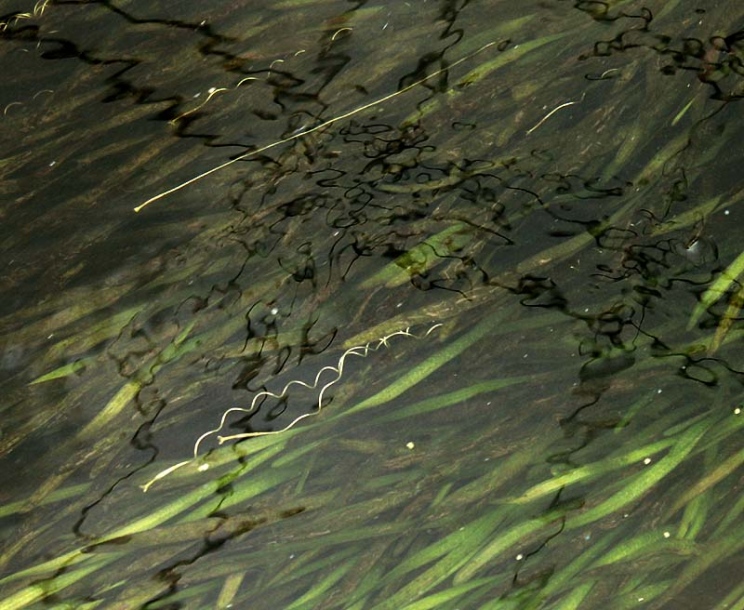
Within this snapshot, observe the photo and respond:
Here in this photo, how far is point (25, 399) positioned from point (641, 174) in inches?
25.8

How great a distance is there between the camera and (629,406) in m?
1.05

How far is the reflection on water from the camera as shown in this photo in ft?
3.04

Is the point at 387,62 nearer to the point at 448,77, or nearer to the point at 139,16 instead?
the point at 448,77

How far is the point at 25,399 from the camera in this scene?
3.00 ft

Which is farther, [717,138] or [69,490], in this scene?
[717,138]

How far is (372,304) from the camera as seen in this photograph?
1.00 meters

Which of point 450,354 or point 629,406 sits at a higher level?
point 450,354

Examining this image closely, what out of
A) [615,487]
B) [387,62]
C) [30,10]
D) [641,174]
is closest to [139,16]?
[30,10]

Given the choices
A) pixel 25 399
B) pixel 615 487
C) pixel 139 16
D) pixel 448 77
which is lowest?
pixel 615 487

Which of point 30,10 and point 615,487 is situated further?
point 615,487

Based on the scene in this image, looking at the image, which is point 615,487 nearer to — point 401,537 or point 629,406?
point 629,406

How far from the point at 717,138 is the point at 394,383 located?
443mm

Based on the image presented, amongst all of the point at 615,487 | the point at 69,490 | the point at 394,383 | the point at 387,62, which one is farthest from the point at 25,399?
the point at 615,487

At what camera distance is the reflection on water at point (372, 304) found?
3.04ft
